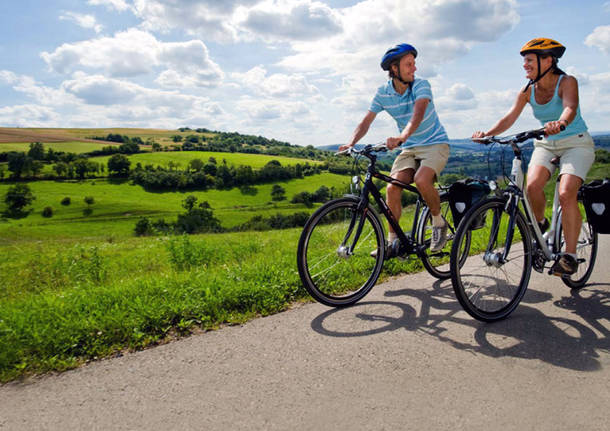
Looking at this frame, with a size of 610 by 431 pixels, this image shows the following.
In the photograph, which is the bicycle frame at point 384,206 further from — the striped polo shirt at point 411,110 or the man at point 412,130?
the striped polo shirt at point 411,110

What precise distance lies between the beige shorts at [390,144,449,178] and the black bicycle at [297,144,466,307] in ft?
0.90

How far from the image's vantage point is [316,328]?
3670mm

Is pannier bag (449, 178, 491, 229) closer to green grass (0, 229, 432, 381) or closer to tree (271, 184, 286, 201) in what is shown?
green grass (0, 229, 432, 381)

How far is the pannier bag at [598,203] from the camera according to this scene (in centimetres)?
442

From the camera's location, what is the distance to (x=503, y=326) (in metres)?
3.72

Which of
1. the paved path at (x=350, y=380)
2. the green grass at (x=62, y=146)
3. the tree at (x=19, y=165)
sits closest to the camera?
the paved path at (x=350, y=380)

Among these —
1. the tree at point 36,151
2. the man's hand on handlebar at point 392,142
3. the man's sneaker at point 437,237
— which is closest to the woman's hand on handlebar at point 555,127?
the man's hand on handlebar at point 392,142

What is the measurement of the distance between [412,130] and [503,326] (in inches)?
80.1

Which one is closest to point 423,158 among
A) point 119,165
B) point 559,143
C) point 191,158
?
point 559,143

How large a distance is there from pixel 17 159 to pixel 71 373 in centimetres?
13368

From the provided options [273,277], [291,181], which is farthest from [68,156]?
[273,277]

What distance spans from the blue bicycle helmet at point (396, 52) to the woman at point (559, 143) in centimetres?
107

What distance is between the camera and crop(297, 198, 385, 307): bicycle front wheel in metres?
4.14

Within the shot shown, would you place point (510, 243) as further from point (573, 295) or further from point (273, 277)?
point (273, 277)
